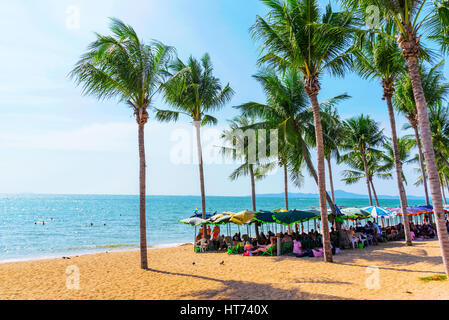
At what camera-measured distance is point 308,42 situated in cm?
1112

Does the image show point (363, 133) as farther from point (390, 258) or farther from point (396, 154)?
point (390, 258)

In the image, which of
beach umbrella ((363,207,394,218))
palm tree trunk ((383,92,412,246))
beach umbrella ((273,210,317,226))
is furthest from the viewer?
beach umbrella ((363,207,394,218))

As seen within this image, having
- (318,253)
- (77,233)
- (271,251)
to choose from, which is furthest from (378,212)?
(77,233)

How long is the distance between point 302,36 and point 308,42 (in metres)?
0.35

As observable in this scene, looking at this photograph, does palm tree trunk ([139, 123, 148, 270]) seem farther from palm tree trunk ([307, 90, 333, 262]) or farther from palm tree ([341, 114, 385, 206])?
palm tree ([341, 114, 385, 206])

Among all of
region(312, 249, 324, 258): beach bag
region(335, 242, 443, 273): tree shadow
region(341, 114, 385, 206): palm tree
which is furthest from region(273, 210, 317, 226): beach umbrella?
region(341, 114, 385, 206): palm tree

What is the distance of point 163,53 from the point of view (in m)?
11.9

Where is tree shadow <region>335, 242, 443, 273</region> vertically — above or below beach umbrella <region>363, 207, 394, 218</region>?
below

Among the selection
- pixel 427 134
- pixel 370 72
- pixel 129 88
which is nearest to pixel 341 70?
pixel 370 72

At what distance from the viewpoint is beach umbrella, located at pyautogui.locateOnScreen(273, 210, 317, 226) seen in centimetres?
1277

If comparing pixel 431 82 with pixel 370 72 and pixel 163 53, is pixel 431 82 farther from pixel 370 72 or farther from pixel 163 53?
pixel 163 53

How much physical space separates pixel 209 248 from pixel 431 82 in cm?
1679

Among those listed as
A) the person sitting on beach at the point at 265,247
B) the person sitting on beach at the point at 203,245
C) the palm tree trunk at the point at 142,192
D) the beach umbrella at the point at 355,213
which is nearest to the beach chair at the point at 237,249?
the person sitting on beach at the point at 265,247

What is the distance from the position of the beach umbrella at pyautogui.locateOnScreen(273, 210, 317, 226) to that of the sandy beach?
170 cm
